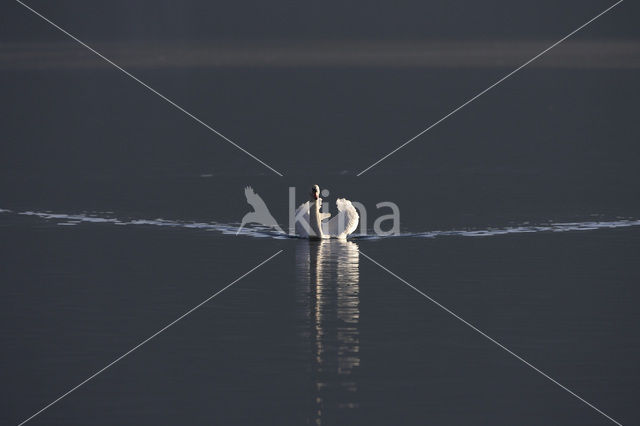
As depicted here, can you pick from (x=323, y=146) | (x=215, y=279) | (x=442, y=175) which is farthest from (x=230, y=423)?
(x=323, y=146)

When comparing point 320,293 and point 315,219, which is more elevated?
point 315,219

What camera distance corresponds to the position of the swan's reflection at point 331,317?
23297 mm

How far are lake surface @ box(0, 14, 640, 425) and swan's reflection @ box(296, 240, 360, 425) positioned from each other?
2.5 inches

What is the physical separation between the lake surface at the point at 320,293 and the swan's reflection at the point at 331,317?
0.06m

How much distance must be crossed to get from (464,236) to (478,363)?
16.3 metres

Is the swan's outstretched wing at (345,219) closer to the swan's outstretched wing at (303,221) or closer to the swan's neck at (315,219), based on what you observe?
the swan's neck at (315,219)

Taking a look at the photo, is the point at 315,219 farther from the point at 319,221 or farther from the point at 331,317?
the point at 331,317

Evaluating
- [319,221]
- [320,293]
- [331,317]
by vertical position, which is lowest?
[331,317]

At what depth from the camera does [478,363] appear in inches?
1000

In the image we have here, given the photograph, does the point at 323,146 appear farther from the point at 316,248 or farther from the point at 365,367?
the point at 365,367

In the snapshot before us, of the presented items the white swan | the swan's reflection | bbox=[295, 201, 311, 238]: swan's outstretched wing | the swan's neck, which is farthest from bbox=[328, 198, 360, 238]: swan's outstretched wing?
bbox=[295, 201, 311, 238]: swan's outstretched wing

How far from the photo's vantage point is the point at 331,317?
29234mm

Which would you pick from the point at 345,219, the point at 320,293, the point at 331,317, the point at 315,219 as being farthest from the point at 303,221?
the point at 331,317

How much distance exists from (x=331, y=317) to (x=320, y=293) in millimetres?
2913
